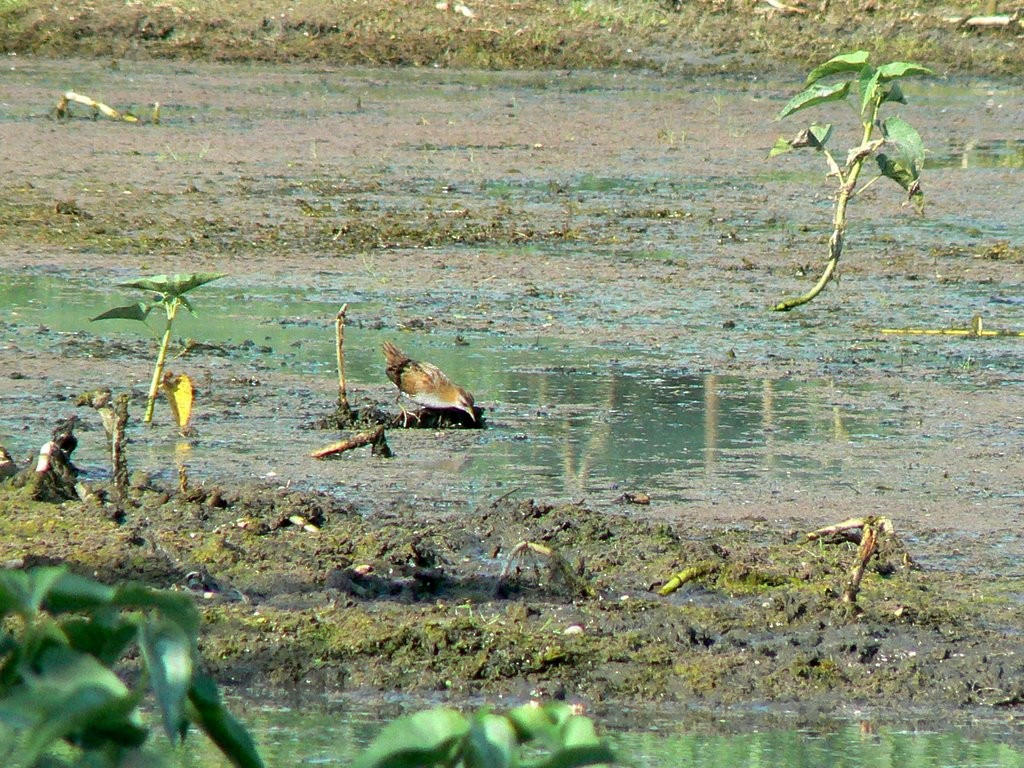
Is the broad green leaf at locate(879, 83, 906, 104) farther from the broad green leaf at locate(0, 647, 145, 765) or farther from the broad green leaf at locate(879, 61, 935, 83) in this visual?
the broad green leaf at locate(0, 647, 145, 765)

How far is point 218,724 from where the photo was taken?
87 centimetres

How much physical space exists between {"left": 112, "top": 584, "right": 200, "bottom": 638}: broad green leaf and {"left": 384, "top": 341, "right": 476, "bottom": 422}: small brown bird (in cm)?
486

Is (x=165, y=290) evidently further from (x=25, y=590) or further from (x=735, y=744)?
(x=25, y=590)

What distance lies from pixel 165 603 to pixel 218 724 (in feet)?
0.29

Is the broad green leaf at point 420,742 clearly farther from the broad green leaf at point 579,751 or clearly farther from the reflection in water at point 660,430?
the reflection in water at point 660,430

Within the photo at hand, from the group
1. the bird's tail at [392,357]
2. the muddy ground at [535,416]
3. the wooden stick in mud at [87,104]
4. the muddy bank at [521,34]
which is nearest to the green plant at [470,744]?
the muddy ground at [535,416]

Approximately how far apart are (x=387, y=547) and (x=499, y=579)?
320 mm

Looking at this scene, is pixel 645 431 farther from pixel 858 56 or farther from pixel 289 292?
pixel 289 292

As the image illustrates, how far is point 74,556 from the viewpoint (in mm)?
3914

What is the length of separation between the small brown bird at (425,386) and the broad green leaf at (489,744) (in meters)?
4.87

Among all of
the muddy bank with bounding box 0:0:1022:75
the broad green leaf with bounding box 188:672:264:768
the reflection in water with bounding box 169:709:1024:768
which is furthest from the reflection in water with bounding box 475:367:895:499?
the muddy bank with bounding box 0:0:1022:75

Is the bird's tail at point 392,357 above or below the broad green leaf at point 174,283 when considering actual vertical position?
A: below

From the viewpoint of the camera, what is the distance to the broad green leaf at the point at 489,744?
804mm

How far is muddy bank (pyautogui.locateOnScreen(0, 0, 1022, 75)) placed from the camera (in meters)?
19.2
